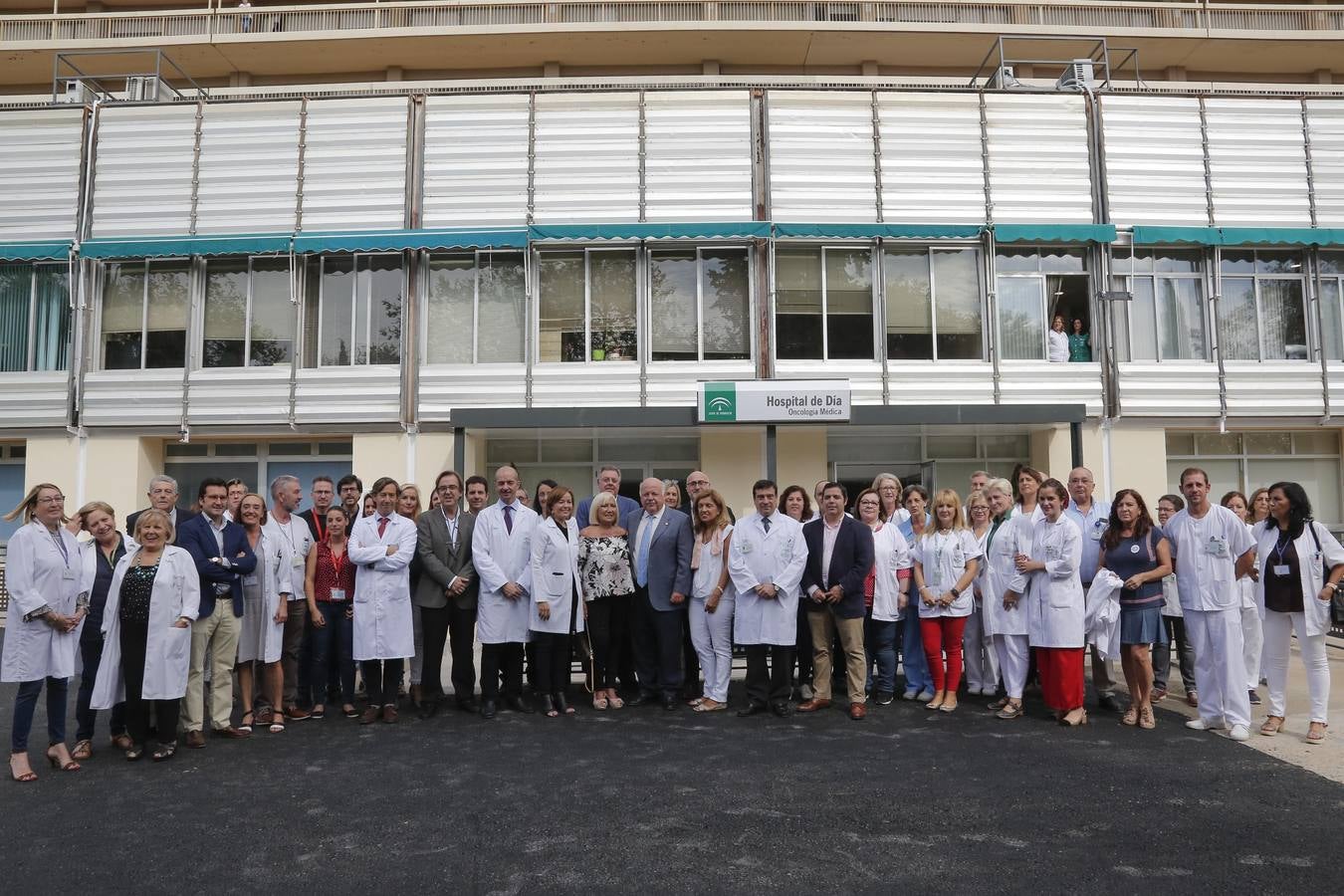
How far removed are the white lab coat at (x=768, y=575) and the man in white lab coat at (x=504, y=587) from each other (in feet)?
5.77

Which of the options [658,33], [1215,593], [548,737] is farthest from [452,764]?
[658,33]

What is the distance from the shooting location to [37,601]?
6.19 meters

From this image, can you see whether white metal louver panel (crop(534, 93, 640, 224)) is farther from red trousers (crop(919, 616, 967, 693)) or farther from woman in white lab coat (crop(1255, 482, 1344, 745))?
woman in white lab coat (crop(1255, 482, 1344, 745))

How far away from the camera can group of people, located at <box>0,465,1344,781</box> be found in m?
6.76

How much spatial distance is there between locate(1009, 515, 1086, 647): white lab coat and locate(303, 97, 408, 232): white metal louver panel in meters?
13.5

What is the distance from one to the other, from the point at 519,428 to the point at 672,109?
657 centimetres

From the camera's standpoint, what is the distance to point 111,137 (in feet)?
58.3

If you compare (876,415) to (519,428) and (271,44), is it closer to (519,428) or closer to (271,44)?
(519,428)

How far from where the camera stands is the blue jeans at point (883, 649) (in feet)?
27.0

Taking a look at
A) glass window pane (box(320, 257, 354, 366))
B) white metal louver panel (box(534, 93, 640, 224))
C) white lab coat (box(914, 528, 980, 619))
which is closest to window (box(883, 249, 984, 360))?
white metal louver panel (box(534, 93, 640, 224))

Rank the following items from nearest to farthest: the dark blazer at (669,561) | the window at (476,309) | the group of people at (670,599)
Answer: the group of people at (670,599) → the dark blazer at (669,561) → the window at (476,309)

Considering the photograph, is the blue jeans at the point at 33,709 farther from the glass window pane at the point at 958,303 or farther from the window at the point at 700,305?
the glass window pane at the point at 958,303

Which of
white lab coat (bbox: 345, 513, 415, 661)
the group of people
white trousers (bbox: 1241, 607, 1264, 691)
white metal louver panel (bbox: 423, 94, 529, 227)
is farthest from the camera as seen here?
white metal louver panel (bbox: 423, 94, 529, 227)

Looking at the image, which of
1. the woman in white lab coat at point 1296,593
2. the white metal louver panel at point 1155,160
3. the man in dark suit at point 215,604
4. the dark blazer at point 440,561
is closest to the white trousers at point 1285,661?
the woman in white lab coat at point 1296,593
